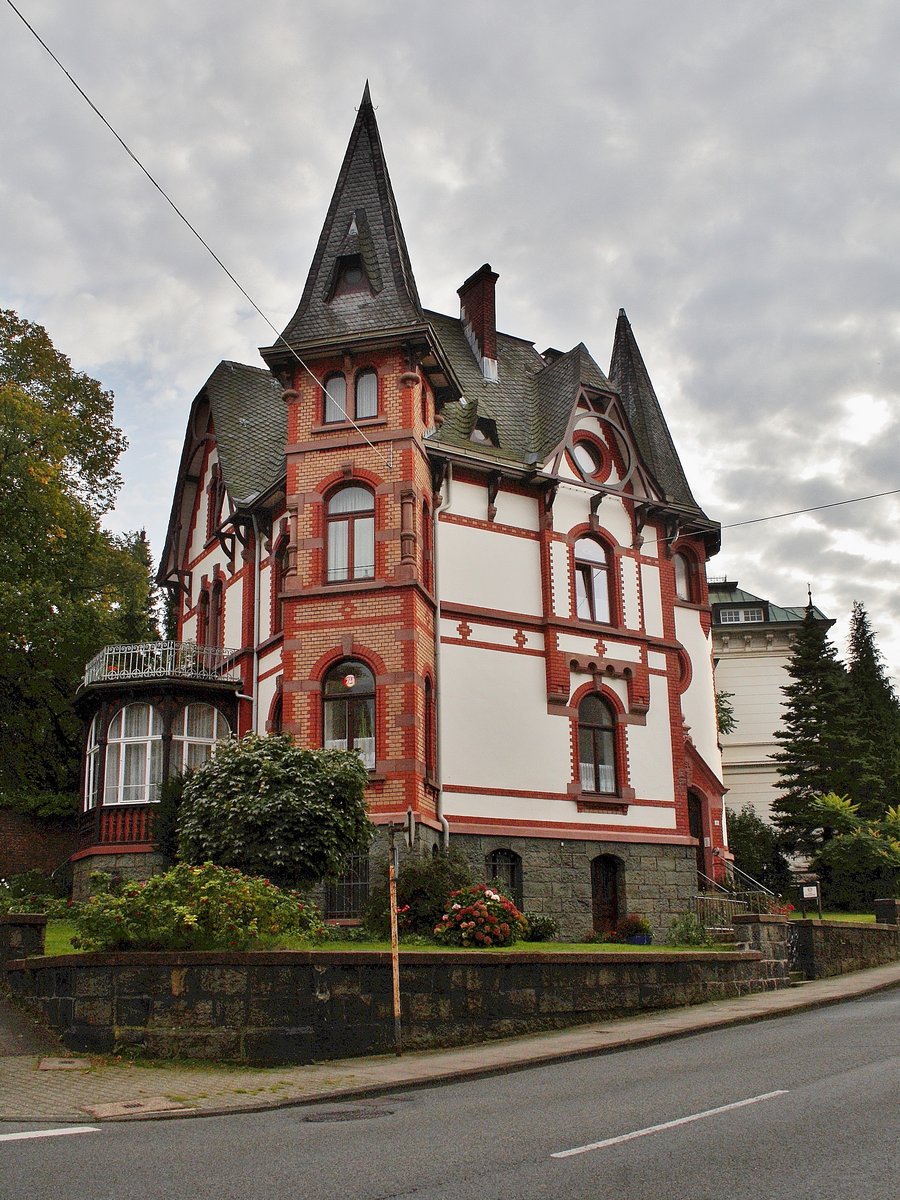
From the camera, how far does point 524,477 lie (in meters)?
28.2

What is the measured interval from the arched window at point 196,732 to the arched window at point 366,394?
297 inches

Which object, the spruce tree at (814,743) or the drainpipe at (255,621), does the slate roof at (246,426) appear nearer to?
the drainpipe at (255,621)

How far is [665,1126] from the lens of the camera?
9227 millimetres

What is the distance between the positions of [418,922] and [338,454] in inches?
397

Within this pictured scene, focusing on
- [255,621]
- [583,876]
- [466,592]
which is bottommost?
[583,876]

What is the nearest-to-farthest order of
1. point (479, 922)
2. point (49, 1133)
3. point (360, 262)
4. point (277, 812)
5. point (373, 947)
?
point (49, 1133) → point (373, 947) → point (479, 922) → point (277, 812) → point (360, 262)

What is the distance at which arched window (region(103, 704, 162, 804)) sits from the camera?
27.4 meters

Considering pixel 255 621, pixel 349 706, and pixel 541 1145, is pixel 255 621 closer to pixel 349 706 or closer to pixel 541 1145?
pixel 349 706

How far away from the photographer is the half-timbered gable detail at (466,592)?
2486 centimetres

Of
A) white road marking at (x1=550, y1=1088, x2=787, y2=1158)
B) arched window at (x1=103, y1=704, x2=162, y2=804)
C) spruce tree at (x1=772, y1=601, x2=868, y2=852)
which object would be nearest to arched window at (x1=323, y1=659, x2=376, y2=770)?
arched window at (x1=103, y1=704, x2=162, y2=804)

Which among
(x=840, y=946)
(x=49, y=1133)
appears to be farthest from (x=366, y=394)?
(x=49, y=1133)

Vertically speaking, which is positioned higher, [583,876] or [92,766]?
[92,766]

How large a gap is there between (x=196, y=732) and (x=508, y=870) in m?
7.63

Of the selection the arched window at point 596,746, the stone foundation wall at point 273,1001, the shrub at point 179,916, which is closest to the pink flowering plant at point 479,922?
the stone foundation wall at point 273,1001
